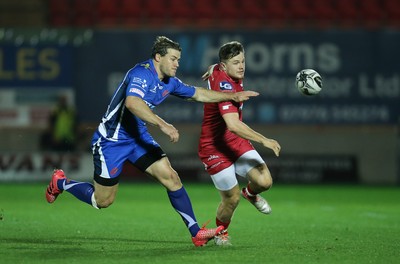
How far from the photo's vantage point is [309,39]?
1719cm

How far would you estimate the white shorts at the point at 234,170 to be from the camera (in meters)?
8.33

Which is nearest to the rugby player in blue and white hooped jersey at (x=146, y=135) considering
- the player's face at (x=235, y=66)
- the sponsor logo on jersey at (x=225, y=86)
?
the sponsor logo on jersey at (x=225, y=86)

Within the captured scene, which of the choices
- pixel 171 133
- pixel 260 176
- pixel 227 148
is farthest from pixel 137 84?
pixel 260 176

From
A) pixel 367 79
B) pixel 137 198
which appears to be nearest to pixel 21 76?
pixel 137 198

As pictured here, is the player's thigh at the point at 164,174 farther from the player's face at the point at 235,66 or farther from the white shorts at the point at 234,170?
the player's face at the point at 235,66

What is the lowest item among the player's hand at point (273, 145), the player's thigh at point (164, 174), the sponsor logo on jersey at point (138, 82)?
the player's thigh at point (164, 174)

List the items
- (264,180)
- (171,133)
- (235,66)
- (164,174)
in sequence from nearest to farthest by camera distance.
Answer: (171,133) → (164,174) → (235,66) → (264,180)

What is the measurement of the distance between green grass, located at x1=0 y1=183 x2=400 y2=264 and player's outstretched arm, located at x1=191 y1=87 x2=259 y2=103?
4.68ft

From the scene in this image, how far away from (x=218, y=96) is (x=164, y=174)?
0.92m

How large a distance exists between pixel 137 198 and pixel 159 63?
6.33 meters

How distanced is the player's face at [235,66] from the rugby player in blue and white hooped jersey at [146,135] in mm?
360

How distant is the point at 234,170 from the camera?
8.45 m

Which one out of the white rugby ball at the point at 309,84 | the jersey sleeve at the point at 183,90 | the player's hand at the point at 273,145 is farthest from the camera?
the white rugby ball at the point at 309,84

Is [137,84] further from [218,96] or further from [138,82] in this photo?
[218,96]
